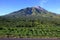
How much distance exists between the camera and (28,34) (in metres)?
172

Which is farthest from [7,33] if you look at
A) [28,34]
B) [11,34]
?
[28,34]

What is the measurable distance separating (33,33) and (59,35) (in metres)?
23.9

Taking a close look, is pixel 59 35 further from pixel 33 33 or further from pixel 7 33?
pixel 7 33

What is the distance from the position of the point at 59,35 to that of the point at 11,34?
43877mm

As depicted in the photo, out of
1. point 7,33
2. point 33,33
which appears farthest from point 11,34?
point 33,33

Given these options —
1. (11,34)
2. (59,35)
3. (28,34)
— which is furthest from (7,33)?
(59,35)

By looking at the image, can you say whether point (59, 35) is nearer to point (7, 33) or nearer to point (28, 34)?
point (28, 34)

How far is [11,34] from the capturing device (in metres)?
170

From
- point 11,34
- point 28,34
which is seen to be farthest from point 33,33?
point 11,34

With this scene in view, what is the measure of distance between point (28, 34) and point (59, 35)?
93.7 feet

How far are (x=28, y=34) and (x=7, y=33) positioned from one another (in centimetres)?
1912

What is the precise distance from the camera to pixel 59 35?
573 feet

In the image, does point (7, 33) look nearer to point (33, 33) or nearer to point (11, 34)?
point (11, 34)

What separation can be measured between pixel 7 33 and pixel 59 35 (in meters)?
47.6
